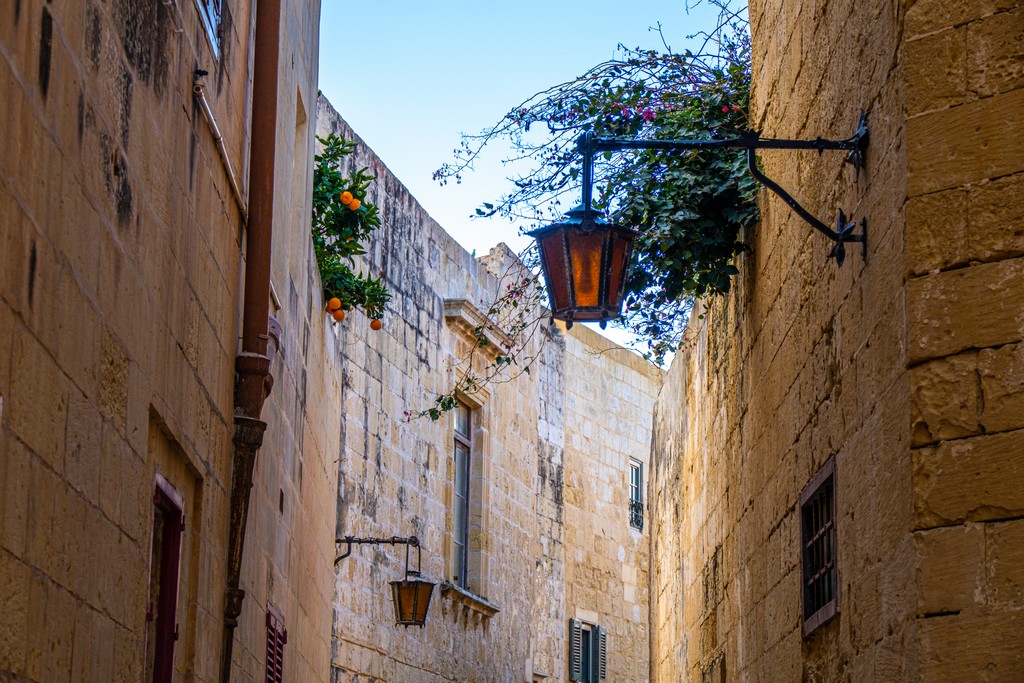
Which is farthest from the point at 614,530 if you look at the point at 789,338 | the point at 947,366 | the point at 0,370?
the point at 0,370

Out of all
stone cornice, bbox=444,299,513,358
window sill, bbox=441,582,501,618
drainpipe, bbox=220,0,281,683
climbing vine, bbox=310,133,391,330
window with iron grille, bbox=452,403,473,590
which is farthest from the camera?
window with iron grille, bbox=452,403,473,590

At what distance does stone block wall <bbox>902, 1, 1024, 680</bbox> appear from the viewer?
3891mm

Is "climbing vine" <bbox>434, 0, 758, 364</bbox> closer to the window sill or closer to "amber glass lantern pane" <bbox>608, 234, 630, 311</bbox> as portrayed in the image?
"amber glass lantern pane" <bbox>608, 234, 630, 311</bbox>

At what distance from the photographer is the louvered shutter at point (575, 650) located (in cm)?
1867

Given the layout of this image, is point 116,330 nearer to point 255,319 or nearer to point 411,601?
point 255,319

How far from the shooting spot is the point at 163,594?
479cm

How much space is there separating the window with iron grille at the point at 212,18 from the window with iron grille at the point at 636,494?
1638cm

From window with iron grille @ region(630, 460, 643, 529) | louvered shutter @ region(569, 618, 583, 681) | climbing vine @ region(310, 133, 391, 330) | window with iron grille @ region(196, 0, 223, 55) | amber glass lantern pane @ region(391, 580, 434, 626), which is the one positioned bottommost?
amber glass lantern pane @ region(391, 580, 434, 626)

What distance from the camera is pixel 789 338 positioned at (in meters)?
6.23

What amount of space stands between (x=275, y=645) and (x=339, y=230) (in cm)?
355

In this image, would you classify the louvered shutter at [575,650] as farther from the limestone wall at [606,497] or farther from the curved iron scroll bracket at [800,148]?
the curved iron scroll bracket at [800,148]

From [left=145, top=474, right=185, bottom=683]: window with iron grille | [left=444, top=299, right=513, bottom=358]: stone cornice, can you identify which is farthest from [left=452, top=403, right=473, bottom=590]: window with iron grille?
[left=145, top=474, right=185, bottom=683]: window with iron grille

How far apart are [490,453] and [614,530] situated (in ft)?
17.7

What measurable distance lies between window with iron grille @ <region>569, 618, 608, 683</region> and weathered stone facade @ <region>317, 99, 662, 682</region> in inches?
7.2
